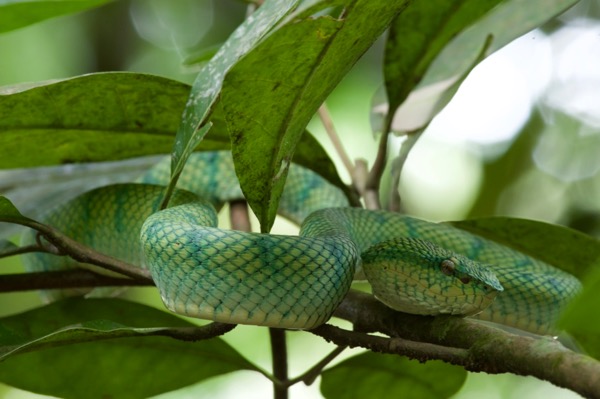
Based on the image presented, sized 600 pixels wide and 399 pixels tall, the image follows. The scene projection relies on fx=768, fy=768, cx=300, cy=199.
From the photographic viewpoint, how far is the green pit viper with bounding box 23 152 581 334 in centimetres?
152

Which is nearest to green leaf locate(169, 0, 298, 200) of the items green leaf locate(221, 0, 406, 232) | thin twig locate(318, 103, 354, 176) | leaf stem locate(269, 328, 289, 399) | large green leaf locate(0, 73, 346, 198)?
green leaf locate(221, 0, 406, 232)

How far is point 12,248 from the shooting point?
1750 millimetres

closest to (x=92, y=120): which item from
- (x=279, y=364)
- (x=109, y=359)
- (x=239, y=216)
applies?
(x=109, y=359)

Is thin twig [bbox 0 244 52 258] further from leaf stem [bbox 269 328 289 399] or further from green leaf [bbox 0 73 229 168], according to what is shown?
leaf stem [bbox 269 328 289 399]

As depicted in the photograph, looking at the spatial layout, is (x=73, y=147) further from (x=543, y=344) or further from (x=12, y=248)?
(x=543, y=344)

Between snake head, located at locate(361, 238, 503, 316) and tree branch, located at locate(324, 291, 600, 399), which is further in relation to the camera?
snake head, located at locate(361, 238, 503, 316)

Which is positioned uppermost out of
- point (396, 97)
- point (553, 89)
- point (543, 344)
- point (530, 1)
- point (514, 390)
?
point (530, 1)

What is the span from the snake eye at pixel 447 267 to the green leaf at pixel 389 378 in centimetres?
27

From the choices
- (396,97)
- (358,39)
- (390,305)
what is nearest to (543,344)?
(358,39)

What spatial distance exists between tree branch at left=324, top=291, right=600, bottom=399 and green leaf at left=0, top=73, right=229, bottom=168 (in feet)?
1.95

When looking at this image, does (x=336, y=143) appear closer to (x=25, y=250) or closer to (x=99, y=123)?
(x=99, y=123)

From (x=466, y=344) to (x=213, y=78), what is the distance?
0.63m

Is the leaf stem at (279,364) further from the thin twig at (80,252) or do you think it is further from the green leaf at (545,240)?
the green leaf at (545,240)

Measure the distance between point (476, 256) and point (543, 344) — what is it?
46.4 inches
